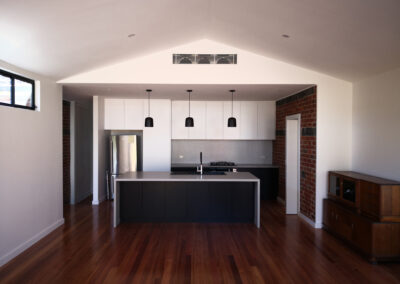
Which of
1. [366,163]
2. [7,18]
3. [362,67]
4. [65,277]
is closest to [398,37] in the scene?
[362,67]

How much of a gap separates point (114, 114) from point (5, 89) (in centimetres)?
309

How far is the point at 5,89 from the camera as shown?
344 centimetres

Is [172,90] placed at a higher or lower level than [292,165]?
higher

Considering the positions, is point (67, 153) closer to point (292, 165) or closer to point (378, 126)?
point (292, 165)

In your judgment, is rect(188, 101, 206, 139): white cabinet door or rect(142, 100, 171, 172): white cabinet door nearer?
rect(142, 100, 171, 172): white cabinet door

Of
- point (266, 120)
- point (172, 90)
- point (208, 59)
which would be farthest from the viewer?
point (266, 120)

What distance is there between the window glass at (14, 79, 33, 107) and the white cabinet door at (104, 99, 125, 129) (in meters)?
2.51

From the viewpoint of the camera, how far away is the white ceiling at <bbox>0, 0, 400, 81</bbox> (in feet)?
8.34

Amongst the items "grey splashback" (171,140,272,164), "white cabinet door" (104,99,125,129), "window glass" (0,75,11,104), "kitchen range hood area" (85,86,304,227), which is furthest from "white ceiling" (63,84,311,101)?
"grey splashback" (171,140,272,164)

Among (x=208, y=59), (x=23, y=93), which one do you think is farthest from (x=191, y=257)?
(x=23, y=93)

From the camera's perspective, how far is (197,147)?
7328 millimetres

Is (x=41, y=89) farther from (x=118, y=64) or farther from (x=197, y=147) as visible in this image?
(x=197, y=147)

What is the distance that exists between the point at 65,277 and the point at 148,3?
310 centimetres

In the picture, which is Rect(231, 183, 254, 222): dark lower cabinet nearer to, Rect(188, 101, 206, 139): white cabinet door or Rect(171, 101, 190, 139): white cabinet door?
Rect(188, 101, 206, 139): white cabinet door
